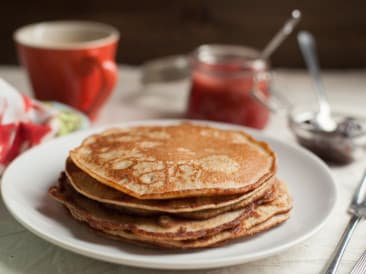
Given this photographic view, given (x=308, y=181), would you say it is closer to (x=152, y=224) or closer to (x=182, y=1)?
(x=152, y=224)

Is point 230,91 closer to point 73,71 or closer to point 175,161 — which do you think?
point 73,71

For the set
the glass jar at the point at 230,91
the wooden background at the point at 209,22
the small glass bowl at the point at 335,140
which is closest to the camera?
the small glass bowl at the point at 335,140

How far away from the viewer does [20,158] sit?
56.9 inches

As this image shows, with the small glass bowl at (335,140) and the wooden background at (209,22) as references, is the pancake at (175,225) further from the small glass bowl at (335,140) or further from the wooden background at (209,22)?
the wooden background at (209,22)

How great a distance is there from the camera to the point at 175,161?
1.24 meters

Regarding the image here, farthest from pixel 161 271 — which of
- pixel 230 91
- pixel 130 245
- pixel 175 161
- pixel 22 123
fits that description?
pixel 230 91

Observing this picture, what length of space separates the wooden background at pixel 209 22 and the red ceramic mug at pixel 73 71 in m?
0.70

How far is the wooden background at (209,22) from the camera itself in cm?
268

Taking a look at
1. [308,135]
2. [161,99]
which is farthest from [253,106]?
[161,99]

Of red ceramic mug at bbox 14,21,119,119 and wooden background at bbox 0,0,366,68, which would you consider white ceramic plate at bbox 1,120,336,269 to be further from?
wooden background at bbox 0,0,366,68

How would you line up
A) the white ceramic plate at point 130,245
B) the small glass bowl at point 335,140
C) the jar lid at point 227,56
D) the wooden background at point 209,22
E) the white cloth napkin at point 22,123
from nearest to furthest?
1. the white ceramic plate at point 130,245
2. the white cloth napkin at point 22,123
3. the small glass bowl at point 335,140
4. the jar lid at point 227,56
5. the wooden background at point 209,22

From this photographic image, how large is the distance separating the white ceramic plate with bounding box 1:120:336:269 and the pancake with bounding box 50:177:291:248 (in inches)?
0.9

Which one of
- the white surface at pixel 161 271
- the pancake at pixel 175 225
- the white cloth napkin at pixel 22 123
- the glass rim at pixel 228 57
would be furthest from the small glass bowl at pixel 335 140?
the white cloth napkin at pixel 22 123

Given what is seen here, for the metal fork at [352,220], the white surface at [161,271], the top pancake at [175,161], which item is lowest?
the white surface at [161,271]
